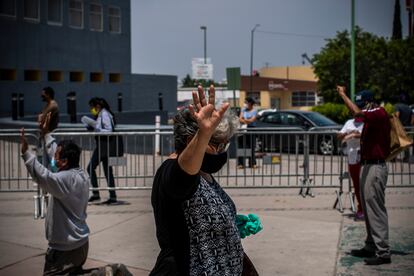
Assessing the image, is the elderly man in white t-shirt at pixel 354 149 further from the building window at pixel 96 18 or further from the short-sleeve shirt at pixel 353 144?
the building window at pixel 96 18

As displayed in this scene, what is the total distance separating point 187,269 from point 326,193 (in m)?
8.31

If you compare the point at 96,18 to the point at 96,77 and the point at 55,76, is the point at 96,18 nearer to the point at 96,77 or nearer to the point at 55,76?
the point at 96,77

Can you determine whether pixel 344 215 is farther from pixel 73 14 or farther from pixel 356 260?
pixel 73 14

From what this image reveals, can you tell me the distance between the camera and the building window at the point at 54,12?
3014 cm

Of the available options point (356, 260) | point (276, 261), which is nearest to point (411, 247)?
point (356, 260)

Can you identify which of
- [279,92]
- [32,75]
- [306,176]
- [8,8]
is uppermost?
[8,8]

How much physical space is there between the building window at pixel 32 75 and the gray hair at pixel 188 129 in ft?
94.4

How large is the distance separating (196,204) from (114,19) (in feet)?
107

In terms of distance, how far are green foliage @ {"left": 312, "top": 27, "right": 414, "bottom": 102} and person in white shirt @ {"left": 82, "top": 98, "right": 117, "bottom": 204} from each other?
98.9ft

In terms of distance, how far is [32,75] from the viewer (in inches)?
1215

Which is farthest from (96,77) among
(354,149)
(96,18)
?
(354,149)

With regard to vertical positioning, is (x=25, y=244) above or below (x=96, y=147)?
below

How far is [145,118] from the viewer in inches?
1318

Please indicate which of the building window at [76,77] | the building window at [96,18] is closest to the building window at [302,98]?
the building window at [96,18]
